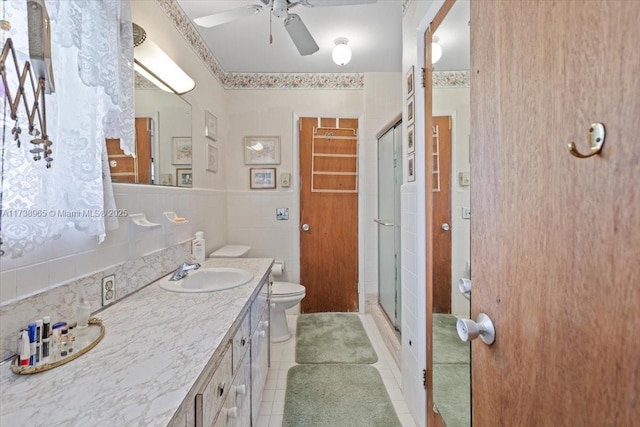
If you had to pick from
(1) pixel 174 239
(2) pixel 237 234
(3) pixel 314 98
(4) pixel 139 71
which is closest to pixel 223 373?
(1) pixel 174 239

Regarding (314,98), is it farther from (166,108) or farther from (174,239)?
(174,239)

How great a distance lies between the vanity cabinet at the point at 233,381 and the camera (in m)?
0.74

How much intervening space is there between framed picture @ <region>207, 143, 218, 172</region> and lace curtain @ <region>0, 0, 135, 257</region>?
1272 mm

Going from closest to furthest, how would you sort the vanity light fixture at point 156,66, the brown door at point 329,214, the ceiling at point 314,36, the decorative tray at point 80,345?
the decorative tray at point 80,345 < the vanity light fixture at point 156,66 < the ceiling at point 314,36 < the brown door at point 329,214

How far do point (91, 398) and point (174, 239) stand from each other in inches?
50.9

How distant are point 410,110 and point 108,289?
5.53 ft

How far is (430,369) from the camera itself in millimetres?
1446

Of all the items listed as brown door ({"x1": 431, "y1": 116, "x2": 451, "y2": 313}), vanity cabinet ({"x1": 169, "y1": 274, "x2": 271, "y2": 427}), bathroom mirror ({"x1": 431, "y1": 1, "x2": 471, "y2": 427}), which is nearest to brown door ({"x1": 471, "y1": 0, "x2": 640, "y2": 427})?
bathroom mirror ({"x1": 431, "y1": 1, "x2": 471, "y2": 427})

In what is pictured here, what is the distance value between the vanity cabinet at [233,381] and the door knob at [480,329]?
0.66 metres

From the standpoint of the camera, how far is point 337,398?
5.95 feet

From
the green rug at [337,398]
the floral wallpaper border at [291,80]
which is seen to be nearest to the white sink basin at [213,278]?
the green rug at [337,398]

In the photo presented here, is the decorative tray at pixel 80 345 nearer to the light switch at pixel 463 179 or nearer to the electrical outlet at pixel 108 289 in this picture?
the electrical outlet at pixel 108 289

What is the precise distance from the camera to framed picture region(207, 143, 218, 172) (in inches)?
97.2

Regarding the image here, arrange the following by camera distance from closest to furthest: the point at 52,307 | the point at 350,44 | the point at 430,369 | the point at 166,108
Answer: the point at 52,307, the point at 430,369, the point at 166,108, the point at 350,44
